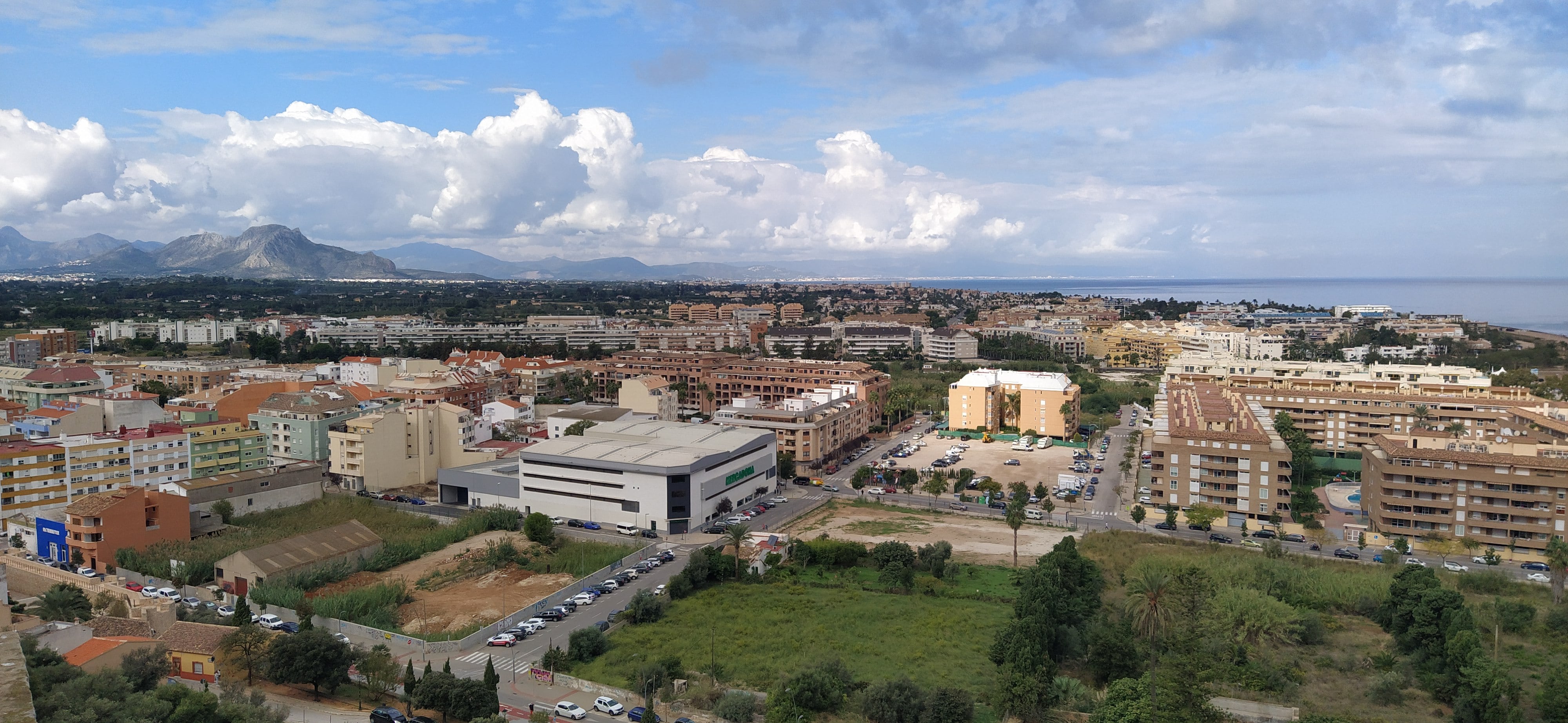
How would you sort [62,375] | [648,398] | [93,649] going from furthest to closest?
[648,398] → [62,375] → [93,649]

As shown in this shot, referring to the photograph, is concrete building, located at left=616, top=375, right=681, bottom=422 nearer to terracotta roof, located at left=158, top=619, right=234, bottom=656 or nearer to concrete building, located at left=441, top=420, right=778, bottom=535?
concrete building, located at left=441, top=420, right=778, bottom=535

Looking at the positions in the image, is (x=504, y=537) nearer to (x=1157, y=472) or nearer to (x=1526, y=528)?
(x=1157, y=472)

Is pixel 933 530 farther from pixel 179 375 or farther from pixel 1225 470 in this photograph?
pixel 179 375

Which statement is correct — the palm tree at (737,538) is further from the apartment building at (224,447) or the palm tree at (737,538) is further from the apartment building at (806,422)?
the apartment building at (224,447)

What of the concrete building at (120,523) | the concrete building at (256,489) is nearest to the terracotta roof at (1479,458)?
the concrete building at (256,489)

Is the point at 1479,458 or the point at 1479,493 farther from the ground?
the point at 1479,458

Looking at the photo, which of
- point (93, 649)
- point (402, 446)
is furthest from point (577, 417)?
point (93, 649)

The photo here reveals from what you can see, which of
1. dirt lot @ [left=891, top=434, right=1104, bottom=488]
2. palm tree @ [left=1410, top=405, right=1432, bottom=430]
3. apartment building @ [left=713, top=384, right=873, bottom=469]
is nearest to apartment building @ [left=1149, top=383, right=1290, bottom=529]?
dirt lot @ [left=891, top=434, right=1104, bottom=488]
